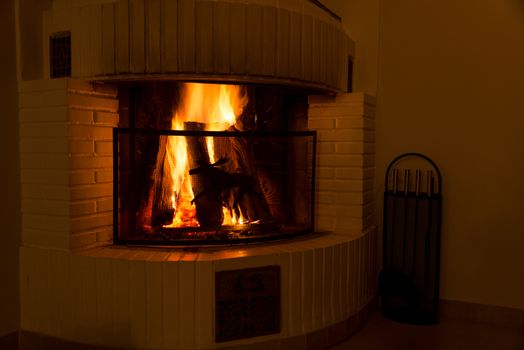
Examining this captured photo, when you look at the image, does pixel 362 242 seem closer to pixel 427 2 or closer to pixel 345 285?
pixel 345 285

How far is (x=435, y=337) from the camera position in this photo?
7.15 feet

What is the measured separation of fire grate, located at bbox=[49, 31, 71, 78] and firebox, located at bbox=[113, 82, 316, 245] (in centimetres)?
26

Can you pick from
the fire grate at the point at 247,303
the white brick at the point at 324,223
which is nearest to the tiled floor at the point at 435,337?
the fire grate at the point at 247,303

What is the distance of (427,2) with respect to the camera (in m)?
2.43

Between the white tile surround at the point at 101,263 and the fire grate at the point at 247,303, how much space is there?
1.3 inches

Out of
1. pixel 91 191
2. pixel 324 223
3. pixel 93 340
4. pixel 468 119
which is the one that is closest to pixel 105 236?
pixel 91 191

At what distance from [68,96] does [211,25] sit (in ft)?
2.12

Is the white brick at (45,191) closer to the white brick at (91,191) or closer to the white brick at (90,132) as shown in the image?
the white brick at (91,191)

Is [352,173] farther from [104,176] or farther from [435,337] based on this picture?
[104,176]

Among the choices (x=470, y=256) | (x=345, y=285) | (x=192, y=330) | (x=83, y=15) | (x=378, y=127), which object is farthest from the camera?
(x=378, y=127)

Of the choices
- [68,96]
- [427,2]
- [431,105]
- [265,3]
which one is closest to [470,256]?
[431,105]

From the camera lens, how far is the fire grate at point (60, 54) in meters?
1.95

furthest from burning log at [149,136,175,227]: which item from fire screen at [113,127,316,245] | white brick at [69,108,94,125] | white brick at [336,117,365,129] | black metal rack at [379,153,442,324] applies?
black metal rack at [379,153,442,324]

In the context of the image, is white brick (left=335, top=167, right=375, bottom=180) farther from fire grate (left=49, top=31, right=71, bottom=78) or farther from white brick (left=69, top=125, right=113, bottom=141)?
fire grate (left=49, top=31, right=71, bottom=78)
